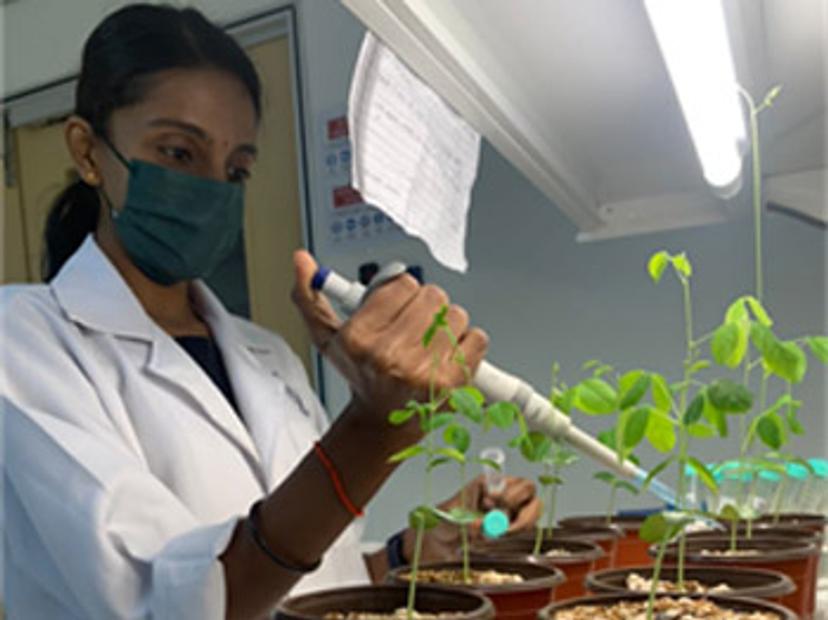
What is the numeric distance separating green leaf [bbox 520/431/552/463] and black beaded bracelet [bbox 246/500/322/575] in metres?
0.20

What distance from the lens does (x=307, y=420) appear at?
48.8 inches

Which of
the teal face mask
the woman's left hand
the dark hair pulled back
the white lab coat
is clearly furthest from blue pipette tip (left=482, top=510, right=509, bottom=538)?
the dark hair pulled back

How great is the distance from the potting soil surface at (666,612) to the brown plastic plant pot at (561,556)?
0.25 ft

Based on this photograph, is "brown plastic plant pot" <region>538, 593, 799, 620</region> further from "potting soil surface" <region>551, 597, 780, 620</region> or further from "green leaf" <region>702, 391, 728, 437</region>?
"green leaf" <region>702, 391, 728, 437</region>

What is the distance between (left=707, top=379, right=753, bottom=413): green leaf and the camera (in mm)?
423

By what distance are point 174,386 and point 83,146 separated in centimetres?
40

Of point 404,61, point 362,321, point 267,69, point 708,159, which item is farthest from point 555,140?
point 267,69

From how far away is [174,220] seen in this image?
1096 mm

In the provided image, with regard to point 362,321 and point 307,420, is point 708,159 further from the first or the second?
point 307,420

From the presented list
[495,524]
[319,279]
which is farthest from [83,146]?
[495,524]

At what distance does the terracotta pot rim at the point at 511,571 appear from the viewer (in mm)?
562

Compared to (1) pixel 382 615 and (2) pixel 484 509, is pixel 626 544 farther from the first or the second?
(1) pixel 382 615

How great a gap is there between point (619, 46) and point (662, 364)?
80cm

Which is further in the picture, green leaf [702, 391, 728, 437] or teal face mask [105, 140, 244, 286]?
teal face mask [105, 140, 244, 286]
